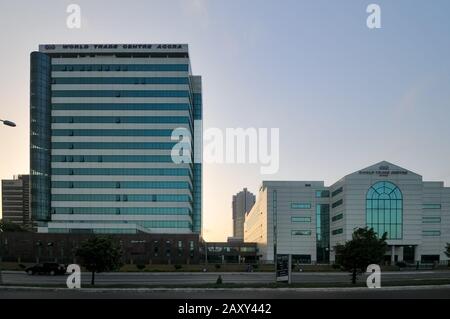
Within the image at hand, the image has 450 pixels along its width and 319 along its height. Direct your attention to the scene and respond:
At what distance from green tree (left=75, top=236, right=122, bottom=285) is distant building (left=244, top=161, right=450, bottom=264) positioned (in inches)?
2710

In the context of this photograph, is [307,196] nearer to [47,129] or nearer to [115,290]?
[47,129]

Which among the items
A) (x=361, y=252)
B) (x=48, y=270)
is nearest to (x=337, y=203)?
(x=48, y=270)

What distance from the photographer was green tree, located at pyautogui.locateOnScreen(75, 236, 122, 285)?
31062 millimetres

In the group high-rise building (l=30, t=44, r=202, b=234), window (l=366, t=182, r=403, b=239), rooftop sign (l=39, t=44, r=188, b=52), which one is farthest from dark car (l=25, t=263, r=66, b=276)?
rooftop sign (l=39, t=44, r=188, b=52)

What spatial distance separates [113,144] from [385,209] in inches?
2578

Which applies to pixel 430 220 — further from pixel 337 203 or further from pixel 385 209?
pixel 337 203

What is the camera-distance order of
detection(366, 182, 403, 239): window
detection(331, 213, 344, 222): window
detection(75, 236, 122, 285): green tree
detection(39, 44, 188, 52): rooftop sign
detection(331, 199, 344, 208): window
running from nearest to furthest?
detection(75, 236, 122, 285): green tree → detection(366, 182, 403, 239): window → detection(331, 213, 344, 222): window → detection(331, 199, 344, 208): window → detection(39, 44, 188, 52): rooftop sign

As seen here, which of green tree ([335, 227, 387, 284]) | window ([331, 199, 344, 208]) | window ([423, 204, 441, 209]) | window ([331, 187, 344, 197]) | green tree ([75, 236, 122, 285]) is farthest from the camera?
window ([331, 187, 344, 197])

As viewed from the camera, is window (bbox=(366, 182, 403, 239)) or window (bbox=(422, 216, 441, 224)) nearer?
window (bbox=(366, 182, 403, 239))

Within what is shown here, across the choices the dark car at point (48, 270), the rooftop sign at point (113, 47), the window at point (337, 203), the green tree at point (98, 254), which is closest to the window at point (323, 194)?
the window at point (337, 203)

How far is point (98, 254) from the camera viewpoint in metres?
31.1

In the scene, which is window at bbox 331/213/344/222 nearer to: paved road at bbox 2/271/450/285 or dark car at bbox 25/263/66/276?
paved road at bbox 2/271/450/285

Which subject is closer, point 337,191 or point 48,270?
point 48,270
